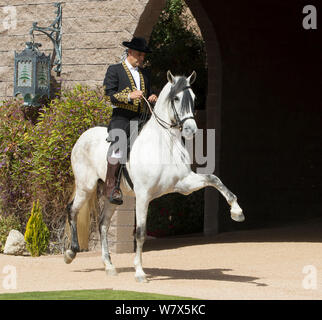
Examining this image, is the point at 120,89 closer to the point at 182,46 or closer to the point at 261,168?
the point at 261,168

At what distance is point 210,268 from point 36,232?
3343 mm

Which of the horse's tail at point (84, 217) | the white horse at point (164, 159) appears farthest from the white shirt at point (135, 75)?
the horse's tail at point (84, 217)

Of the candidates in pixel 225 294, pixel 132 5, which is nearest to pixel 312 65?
pixel 132 5

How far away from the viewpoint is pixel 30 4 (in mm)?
14727

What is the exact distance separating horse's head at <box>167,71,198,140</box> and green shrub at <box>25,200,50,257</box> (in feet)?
13.9

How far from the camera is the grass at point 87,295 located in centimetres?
870

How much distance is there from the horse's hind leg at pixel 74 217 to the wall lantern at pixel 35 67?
302cm

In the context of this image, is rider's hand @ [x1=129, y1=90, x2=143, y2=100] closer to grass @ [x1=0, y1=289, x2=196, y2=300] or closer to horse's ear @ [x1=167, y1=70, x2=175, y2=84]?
horse's ear @ [x1=167, y1=70, x2=175, y2=84]

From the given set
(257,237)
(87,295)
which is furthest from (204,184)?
(257,237)

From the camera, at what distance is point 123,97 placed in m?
10.7

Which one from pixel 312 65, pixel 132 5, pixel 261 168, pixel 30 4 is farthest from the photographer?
pixel 312 65

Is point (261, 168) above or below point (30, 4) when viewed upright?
below
